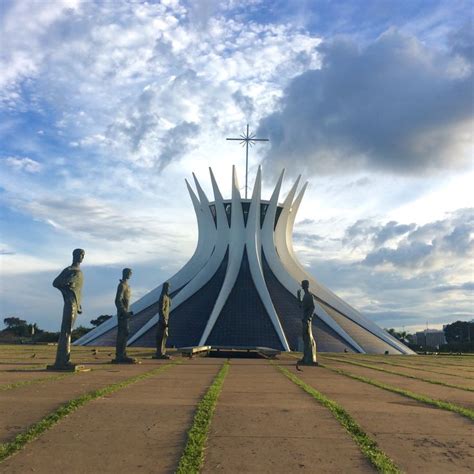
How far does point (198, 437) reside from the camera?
162 inches

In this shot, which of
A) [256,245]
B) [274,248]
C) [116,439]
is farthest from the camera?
[274,248]

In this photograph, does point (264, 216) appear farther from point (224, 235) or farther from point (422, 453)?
point (422, 453)

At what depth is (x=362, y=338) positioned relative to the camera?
33125mm

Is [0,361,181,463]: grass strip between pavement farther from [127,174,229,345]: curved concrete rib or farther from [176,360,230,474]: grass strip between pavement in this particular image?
[127,174,229,345]: curved concrete rib

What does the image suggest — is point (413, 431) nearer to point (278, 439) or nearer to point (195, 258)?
point (278, 439)

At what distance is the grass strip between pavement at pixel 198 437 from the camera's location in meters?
3.40

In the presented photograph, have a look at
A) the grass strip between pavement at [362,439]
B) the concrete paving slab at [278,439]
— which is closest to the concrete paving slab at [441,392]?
the grass strip between pavement at [362,439]

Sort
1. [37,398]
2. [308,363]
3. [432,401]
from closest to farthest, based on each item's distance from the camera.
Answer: [37,398]
[432,401]
[308,363]

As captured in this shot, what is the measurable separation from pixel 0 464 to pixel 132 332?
30.8 meters

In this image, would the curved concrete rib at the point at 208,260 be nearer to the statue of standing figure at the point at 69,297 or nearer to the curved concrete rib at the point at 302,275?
the curved concrete rib at the point at 302,275

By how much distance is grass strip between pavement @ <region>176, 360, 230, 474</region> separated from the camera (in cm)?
340

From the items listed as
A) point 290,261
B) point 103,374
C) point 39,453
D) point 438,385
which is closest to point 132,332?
point 290,261

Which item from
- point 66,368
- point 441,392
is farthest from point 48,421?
point 441,392

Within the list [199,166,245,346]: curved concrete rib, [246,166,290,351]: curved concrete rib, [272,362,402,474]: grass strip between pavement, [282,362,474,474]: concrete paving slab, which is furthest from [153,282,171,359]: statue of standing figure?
[246,166,290,351]: curved concrete rib
